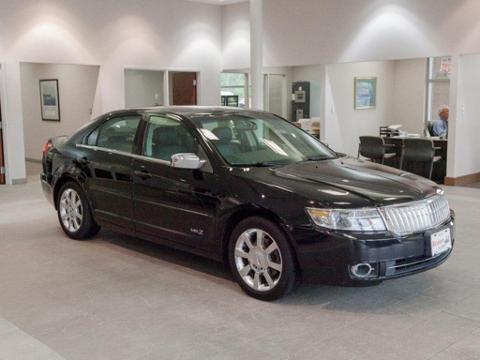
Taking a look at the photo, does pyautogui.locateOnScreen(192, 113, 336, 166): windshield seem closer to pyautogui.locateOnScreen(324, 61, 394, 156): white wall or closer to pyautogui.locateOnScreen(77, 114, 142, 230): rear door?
pyautogui.locateOnScreen(77, 114, 142, 230): rear door

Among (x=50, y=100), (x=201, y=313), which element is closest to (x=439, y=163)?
(x=201, y=313)

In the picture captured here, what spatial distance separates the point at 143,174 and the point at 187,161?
0.63m

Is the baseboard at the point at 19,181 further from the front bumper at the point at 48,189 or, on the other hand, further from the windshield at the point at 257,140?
the windshield at the point at 257,140

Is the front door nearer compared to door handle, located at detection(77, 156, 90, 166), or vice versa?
the front door

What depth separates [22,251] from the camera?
4953 mm

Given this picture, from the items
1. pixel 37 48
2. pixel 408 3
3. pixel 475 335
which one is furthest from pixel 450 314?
pixel 37 48

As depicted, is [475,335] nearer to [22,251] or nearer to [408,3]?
[22,251]

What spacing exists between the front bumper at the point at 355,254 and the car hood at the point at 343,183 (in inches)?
8.2

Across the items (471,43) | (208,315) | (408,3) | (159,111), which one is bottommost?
(208,315)

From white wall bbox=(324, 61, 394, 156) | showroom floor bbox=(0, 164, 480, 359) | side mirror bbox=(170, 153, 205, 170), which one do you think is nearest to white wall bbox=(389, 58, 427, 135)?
white wall bbox=(324, 61, 394, 156)

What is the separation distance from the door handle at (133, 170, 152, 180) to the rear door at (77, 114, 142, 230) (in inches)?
3.0

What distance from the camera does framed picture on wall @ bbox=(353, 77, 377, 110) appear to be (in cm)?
1135

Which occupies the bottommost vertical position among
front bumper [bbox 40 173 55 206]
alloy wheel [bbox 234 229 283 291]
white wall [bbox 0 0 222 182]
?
alloy wheel [bbox 234 229 283 291]

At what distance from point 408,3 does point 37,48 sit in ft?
20.3
